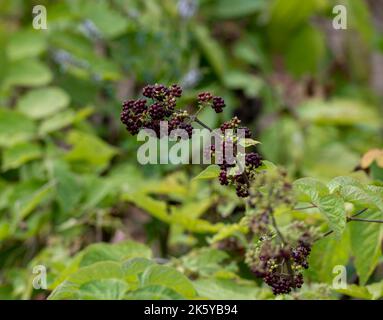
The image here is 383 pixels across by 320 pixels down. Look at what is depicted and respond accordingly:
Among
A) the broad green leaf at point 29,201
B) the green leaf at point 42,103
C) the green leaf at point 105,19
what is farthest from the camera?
the green leaf at point 105,19

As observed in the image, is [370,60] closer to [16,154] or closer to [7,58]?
[7,58]

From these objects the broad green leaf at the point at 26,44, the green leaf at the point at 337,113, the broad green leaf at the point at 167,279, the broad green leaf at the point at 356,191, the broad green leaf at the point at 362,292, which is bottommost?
the broad green leaf at the point at 362,292

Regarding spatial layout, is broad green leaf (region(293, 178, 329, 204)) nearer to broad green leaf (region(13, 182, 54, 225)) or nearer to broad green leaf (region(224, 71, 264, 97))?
broad green leaf (region(13, 182, 54, 225))

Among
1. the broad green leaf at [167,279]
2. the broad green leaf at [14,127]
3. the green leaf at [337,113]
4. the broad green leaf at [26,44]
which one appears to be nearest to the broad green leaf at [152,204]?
the broad green leaf at [167,279]

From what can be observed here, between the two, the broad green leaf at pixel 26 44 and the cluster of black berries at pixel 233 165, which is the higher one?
the broad green leaf at pixel 26 44

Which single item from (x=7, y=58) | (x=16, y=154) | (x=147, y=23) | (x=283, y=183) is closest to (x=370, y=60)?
(x=147, y=23)

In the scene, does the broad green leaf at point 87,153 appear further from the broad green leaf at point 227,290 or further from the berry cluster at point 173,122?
the berry cluster at point 173,122

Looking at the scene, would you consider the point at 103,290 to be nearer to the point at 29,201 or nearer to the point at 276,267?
the point at 276,267


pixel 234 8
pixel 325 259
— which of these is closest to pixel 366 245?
pixel 325 259
